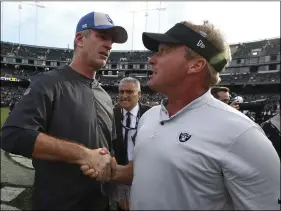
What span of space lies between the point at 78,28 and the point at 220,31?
3.67 ft

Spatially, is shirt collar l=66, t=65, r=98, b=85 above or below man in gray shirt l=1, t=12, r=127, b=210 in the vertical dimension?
above

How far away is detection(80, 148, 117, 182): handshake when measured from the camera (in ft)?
5.94

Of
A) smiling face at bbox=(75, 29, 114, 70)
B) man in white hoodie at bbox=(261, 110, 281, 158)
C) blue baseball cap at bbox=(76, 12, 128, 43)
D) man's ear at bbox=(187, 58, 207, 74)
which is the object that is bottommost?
man in white hoodie at bbox=(261, 110, 281, 158)

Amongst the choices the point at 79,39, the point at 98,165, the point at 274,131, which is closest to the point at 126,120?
the point at 274,131

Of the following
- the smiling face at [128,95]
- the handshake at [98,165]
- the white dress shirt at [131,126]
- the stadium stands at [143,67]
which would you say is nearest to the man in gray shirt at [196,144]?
the handshake at [98,165]

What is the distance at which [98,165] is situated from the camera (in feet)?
6.15

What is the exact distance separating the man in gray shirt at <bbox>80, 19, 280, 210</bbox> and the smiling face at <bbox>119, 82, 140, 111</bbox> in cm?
293

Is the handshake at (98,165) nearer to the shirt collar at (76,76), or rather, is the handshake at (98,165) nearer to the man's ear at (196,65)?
the shirt collar at (76,76)

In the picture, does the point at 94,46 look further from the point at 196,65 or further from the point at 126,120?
the point at 126,120

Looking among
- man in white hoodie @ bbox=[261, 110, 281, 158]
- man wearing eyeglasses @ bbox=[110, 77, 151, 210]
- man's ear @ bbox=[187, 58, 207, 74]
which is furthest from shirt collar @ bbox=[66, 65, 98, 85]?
man in white hoodie @ bbox=[261, 110, 281, 158]

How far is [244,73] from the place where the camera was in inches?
2306

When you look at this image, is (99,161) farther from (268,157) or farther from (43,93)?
(268,157)

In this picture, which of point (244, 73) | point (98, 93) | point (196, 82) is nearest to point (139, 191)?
point (196, 82)

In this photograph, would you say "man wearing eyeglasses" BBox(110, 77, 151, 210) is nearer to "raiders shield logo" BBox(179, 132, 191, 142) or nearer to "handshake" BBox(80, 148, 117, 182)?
"handshake" BBox(80, 148, 117, 182)
